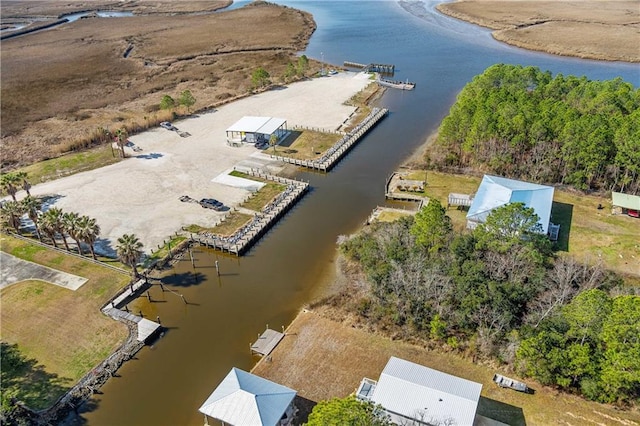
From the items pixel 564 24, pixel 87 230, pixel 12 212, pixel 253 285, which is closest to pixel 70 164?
pixel 12 212

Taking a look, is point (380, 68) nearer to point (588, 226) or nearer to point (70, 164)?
point (588, 226)

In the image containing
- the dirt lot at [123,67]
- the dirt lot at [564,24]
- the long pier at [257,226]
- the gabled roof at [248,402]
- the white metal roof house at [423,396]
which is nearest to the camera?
the white metal roof house at [423,396]

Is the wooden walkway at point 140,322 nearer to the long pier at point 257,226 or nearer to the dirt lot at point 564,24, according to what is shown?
the long pier at point 257,226

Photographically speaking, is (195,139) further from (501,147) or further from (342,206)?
(501,147)

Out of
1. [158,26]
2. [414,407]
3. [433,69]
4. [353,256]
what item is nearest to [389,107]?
[433,69]

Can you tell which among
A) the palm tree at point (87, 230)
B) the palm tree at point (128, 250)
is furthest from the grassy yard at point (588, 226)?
the palm tree at point (87, 230)

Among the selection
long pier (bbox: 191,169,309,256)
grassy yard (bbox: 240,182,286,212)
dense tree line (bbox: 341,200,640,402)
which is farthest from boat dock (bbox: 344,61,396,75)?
dense tree line (bbox: 341,200,640,402)
